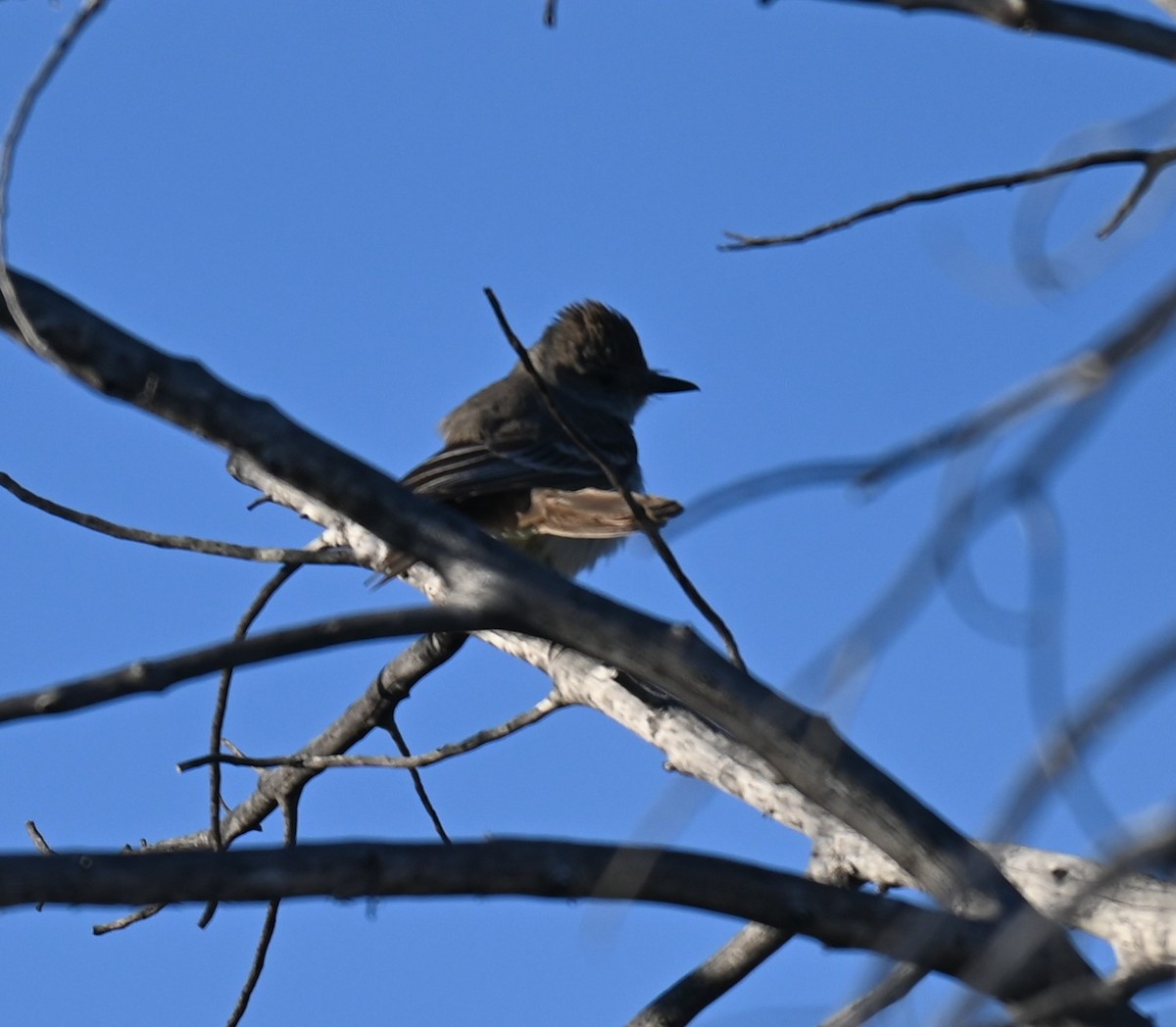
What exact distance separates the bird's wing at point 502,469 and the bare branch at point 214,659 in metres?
5.46

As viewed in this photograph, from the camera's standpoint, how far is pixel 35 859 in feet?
8.36

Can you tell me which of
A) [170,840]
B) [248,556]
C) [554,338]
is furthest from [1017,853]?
[554,338]

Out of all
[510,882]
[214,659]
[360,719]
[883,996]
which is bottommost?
[883,996]

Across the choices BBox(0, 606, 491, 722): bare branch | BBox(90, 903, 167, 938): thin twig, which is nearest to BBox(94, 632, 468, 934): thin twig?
BBox(90, 903, 167, 938): thin twig

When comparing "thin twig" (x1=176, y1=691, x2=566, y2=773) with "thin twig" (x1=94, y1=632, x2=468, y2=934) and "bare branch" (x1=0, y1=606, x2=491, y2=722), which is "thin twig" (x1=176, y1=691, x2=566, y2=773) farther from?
"bare branch" (x1=0, y1=606, x2=491, y2=722)

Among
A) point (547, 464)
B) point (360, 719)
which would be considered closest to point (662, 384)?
point (547, 464)

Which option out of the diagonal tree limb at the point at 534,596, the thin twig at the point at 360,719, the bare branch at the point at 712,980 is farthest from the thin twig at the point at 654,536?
the thin twig at the point at 360,719

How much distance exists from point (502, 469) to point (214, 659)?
19.2ft

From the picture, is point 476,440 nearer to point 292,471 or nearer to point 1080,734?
point 292,471

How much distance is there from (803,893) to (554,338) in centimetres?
867

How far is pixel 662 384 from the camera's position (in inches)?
442

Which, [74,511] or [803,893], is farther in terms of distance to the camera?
[74,511]

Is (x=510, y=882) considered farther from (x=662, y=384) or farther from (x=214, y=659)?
(x=662, y=384)

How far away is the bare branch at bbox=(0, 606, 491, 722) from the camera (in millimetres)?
2650
